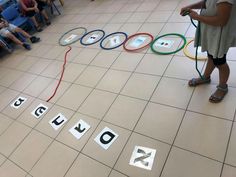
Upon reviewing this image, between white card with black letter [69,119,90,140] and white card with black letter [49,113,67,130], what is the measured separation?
0.20m

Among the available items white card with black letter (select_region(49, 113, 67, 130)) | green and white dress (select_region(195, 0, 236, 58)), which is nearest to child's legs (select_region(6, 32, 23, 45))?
white card with black letter (select_region(49, 113, 67, 130))

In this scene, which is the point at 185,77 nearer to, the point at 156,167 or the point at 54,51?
the point at 156,167

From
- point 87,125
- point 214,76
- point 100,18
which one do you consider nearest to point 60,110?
point 87,125

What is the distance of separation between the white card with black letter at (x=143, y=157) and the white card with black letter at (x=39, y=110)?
56.2 inches

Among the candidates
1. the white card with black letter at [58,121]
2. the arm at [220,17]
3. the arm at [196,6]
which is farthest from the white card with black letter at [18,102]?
the arm at [220,17]

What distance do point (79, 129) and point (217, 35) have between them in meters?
1.66

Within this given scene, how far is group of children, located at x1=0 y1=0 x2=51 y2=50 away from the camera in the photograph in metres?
4.30

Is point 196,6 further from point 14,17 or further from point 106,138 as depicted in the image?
point 14,17

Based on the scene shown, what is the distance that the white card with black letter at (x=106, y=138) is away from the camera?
212 cm

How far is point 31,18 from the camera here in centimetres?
472

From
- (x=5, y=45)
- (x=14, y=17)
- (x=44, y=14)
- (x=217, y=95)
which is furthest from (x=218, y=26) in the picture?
(x=14, y=17)

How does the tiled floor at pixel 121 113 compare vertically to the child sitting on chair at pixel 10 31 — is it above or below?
below

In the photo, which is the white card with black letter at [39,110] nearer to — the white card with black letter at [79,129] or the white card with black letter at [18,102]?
the white card with black letter at [18,102]

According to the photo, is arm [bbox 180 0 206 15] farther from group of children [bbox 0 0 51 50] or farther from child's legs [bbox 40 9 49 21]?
child's legs [bbox 40 9 49 21]
